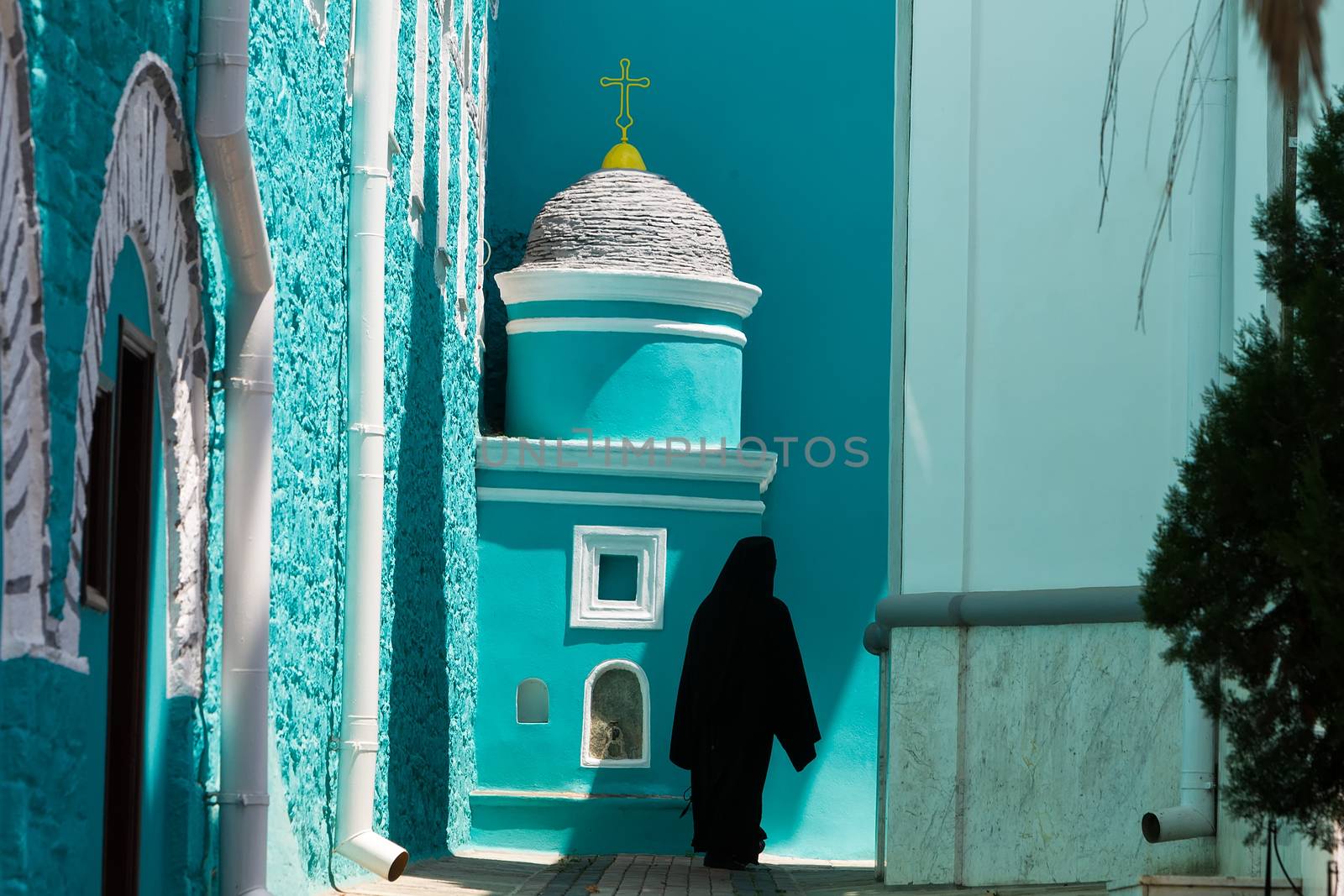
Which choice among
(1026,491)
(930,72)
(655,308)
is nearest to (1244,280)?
(1026,491)

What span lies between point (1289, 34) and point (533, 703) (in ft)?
40.2

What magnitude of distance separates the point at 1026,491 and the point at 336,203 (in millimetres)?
3560

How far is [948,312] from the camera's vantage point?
30.3 ft

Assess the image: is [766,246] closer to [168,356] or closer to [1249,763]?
[168,356]

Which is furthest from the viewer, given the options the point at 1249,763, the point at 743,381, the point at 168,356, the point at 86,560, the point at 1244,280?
the point at 743,381

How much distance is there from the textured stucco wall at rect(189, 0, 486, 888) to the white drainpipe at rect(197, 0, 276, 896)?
0.22 ft

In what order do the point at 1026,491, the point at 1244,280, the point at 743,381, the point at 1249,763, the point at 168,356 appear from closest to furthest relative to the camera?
the point at 1249,763 → the point at 168,356 → the point at 1244,280 → the point at 1026,491 → the point at 743,381

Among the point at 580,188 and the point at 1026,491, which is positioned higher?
the point at 580,188

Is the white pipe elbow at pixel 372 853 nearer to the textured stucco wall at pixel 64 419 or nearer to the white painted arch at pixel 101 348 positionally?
the white painted arch at pixel 101 348

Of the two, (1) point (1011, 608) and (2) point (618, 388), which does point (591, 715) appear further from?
(1) point (1011, 608)

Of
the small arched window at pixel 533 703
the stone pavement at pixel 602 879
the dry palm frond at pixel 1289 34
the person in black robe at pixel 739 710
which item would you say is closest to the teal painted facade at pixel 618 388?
the small arched window at pixel 533 703

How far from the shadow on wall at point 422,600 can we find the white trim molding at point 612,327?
2053 millimetres

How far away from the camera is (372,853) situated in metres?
9.25

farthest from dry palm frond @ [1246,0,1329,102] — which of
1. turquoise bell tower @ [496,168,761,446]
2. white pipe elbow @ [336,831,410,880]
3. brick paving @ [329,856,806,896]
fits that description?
turquoise bell tower @ [496,168,761,446]
